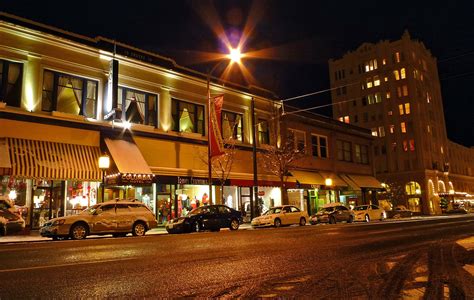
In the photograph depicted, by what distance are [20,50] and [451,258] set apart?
20932 mm

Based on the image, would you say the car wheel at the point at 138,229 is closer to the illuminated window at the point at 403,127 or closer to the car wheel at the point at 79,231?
the car wheel at the point at 79,231

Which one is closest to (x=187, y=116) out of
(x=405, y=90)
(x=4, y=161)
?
(x=4, y=161)

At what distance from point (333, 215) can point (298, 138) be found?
34.9 ft

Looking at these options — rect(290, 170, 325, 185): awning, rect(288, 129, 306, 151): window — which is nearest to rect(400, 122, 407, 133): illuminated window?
rect(290, 170, 325, 185): awning

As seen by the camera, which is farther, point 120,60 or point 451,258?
point 120,60

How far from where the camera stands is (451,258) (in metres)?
9.82

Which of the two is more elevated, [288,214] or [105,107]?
[105,107]

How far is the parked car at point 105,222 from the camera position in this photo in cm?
1675

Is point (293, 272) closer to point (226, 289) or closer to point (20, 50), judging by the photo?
point (226, 289)

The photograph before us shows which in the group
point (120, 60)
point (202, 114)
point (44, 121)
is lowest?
point (44, 121)

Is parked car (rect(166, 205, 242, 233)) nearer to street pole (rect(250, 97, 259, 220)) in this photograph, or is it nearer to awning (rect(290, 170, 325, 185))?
street pole (rect(250, 97, 259, 220))

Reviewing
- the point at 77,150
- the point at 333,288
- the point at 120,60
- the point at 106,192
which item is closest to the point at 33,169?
the point at 77,150

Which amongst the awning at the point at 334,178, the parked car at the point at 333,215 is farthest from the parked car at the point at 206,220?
the awning at the point at 334,178

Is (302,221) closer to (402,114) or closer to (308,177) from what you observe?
(308,177)
